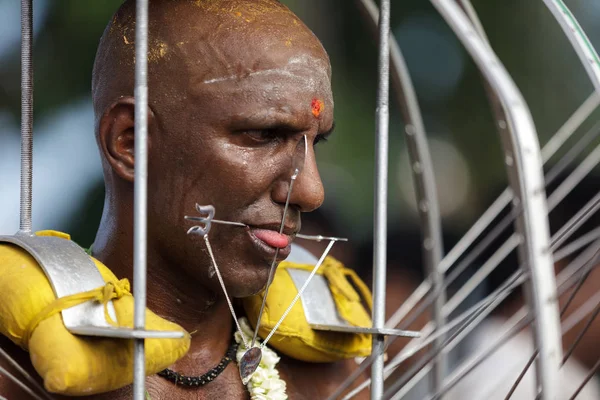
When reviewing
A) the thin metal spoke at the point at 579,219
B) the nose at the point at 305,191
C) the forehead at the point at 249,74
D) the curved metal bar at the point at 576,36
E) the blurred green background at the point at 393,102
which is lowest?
the blurred green background at the point at 393,102

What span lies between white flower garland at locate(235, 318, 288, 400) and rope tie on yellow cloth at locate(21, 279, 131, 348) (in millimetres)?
388

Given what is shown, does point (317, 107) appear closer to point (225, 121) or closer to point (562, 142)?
point (225, 121)

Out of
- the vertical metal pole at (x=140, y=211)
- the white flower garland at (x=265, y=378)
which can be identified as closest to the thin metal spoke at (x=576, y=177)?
the white flower garland at (x=265, y=378)

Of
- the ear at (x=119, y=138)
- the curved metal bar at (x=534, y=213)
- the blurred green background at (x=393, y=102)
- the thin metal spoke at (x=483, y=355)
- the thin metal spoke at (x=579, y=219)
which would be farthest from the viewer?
the blurred green background at (x=393, y=102)

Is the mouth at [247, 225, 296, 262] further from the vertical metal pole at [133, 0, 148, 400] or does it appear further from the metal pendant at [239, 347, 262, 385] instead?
the vertical metal pole at [133, 0, 148, 400]

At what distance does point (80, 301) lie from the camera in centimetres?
140

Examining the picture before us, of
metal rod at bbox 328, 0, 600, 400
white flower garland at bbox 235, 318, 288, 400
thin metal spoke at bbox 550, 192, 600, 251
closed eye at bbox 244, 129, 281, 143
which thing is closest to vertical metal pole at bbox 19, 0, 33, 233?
closed eye at bbox 244, 129, 281, 143

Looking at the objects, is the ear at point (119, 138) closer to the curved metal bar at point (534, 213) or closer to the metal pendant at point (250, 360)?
the metal pendant at point (250, 360)

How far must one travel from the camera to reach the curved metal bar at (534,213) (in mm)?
1162

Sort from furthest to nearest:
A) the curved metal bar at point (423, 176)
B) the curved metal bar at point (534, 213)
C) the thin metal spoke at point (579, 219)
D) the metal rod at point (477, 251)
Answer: the curved metal bar at point (423, 176) < the metal rod at point (477, 251) < the thin metal spoke at point (579, 219) < the curved metal bar at point (534, 213)

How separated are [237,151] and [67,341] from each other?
40cm

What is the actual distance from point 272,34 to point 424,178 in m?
0.49

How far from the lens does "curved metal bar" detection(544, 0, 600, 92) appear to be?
1424 millimetres

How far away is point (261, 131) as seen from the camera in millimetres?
1586
